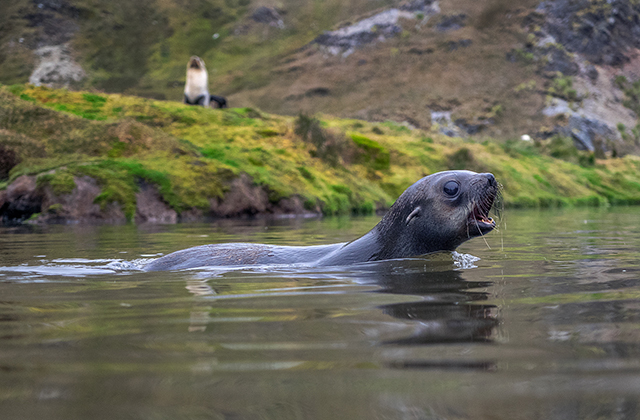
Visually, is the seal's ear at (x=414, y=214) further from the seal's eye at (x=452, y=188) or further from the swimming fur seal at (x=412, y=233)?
the seal's eye at (x=452, y=188)

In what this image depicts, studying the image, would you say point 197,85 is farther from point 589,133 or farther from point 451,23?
point 451,23

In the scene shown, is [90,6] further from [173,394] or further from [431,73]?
[173,394]

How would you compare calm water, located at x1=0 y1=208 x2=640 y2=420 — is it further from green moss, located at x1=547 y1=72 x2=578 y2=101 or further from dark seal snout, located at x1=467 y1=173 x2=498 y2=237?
green moss, located at x1=547 y1=72 x2=578 y2=101

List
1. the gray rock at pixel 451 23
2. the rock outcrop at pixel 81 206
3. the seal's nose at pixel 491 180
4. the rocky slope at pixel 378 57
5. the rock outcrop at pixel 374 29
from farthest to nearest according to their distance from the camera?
the rock outcrop at pixel 374 29 < the gray rock at pixel 451 23 < the rocky slope at pixel 378 57 < the rock outcrop at pixel 81 206 < the seal's nose at pixel 491 180

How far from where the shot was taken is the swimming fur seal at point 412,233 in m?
6.03

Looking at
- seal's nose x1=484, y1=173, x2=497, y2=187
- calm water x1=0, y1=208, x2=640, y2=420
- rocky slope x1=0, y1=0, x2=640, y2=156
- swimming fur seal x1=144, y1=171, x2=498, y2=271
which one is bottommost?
calm water x1=0, y1=208, x2=640, y2=420

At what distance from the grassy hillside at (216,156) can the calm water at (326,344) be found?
1404cm

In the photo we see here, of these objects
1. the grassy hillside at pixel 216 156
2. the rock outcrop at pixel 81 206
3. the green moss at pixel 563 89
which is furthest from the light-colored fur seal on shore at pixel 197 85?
the green moss at pixel 563 89

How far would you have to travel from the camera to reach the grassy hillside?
64.0 ft

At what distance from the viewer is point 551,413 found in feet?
6.16

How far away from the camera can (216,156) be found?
22938 mm

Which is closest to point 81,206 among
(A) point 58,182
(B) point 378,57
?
(A) point 58,182

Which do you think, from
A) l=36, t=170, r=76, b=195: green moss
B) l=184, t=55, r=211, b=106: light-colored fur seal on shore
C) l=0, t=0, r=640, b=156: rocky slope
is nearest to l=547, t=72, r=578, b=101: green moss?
l=0, t=0, r=640, b=156: rocky slope

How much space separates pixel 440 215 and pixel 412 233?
364mm
